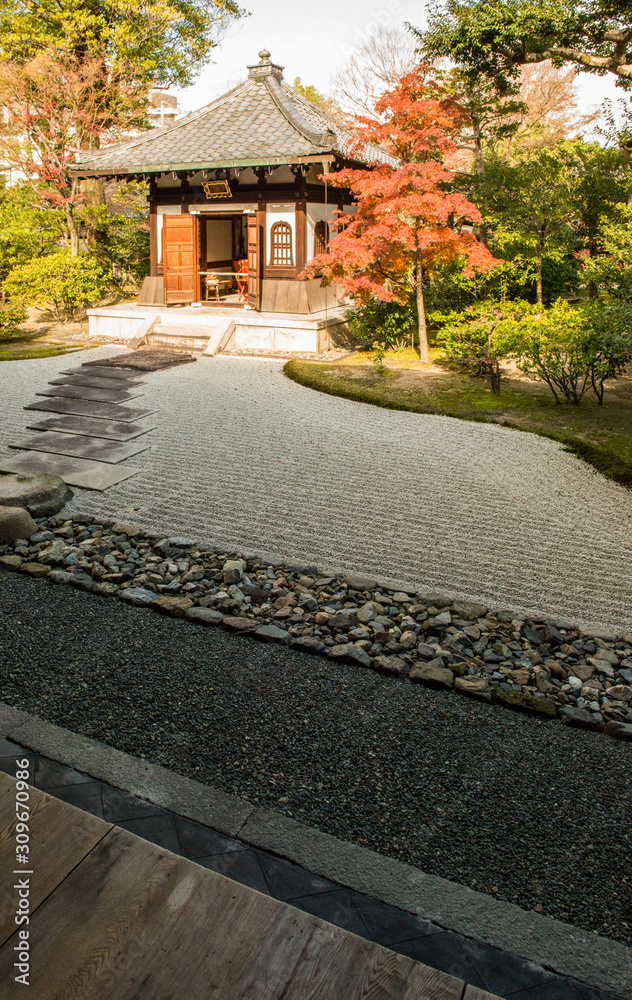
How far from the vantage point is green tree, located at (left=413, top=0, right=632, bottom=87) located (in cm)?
1137

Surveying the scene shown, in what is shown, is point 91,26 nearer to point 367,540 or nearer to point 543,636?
point 367,540

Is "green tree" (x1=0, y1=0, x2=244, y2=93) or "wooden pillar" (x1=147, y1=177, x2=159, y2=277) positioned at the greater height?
"green tree" (x1=0, y1=0, x2=244, y2=93)

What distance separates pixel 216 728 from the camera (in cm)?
298

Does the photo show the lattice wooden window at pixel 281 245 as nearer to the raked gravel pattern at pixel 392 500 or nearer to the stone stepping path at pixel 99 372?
the stone stepping path at pixel 99 372

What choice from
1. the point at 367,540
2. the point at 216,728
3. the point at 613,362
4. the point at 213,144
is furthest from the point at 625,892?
the point at 213,144

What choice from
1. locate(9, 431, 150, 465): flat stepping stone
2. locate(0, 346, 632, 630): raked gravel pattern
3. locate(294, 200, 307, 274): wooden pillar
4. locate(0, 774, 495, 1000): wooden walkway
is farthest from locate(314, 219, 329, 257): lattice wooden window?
locate(0, 774, 495, 1000): wooden walkway

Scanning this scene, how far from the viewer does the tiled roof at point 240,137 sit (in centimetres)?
1282

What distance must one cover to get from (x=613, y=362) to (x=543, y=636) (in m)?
6.09

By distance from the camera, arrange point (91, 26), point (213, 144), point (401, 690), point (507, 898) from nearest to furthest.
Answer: point (507, 898), point (401, 690), point (213, 144), point (91, 26)

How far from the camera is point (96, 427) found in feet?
26.6

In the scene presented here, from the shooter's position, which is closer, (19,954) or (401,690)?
(19,954)

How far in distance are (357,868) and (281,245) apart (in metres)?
13.7

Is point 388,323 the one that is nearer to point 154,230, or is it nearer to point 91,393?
point 91,393

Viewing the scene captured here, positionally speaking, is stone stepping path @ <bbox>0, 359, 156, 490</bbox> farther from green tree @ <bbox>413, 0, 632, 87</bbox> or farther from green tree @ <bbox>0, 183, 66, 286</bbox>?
green tree @ <bbox>413, 0, 632, 87</bbox>
